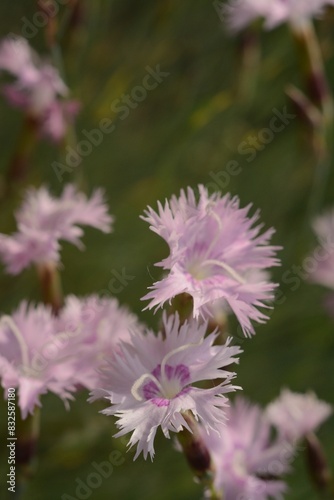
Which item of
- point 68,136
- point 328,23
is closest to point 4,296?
point 68,136

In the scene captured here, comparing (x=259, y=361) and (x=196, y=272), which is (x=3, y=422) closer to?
(x=259, y=361)

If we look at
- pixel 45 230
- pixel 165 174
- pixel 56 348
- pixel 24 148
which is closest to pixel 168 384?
pixel 56 348

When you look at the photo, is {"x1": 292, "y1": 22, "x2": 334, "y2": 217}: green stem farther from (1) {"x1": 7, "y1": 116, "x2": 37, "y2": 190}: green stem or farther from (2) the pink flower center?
(2) the pink flower center

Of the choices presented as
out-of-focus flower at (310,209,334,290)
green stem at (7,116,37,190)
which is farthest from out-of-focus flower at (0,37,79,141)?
out-of-focus flower at (310,209,334,290)

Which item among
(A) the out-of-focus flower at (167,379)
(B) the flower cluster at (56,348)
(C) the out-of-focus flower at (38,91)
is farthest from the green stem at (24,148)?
(A) the out-of-focus flower at (167,379)

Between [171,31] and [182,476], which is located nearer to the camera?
[182,476]

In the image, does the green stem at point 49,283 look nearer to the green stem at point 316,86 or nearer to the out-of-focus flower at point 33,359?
the out-of-focus flower at point 33,359
